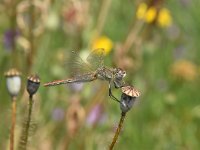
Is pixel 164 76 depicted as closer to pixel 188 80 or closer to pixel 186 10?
pixel 188 80

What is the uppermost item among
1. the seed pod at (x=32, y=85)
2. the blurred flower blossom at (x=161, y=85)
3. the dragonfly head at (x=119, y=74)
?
the blurred flower blossom at (x=161, y=85)

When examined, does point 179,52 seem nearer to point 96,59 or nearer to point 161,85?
point 161,85

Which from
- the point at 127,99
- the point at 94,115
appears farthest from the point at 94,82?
the point at 127,99

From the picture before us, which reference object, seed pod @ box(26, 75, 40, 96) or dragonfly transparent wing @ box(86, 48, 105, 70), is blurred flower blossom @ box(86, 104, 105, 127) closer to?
dragonfly transparent wing @ box(86, 48, 105, 70)

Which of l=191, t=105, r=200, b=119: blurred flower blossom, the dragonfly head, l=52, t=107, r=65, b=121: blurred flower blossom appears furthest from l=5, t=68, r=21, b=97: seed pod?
l=191, t=105, r=200, b=119: blurred flower blossom

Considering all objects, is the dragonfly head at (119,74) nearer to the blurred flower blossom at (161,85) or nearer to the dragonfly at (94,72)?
the dragonfly at (94,72)

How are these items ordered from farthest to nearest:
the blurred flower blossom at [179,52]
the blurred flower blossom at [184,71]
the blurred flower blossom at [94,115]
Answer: the blurred flower blossom at [179,52]
the blurred flower blossom at [184,71]
the blurred flower blossom at [94,115]

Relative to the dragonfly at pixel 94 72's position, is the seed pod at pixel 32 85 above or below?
below

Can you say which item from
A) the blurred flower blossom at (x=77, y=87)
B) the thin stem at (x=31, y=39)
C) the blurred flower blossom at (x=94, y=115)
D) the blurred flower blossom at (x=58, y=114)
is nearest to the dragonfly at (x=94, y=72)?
the thin stem at (x=31, y=39)

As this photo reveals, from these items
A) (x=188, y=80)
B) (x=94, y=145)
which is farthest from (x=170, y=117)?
(x=94, y=145)
